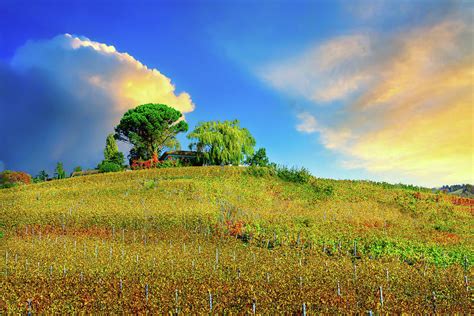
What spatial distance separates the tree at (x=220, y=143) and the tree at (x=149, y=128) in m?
8.99

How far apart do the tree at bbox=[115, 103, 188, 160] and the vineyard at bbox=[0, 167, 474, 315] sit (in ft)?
67.1

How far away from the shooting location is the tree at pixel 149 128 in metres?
70.7

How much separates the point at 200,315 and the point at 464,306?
9813mm

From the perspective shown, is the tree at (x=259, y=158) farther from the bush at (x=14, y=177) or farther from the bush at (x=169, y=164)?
the bush at (x=14, y=177)

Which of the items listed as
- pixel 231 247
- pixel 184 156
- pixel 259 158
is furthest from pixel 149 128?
pixel 231 247

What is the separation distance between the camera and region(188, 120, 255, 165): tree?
64.3 metres

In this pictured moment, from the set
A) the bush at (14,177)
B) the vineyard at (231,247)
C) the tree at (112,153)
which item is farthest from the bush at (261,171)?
the bush at (14,177)

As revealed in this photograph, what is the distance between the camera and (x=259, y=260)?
72.2 ft

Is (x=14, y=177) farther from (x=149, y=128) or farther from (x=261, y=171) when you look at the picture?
(x=261, y=171)

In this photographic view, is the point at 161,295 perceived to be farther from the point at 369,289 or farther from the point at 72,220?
the point at 72,220

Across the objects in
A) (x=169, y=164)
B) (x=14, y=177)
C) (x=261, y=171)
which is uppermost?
(x=169, y=164)

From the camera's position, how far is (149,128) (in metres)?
70.8

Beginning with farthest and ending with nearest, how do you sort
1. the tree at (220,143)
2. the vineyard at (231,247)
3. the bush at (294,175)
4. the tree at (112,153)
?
the tree at (112,153), the tree at (220,143), the bush at (294,175), the vineyard at (231,247)

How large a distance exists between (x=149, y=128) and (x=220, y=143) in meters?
15.1
